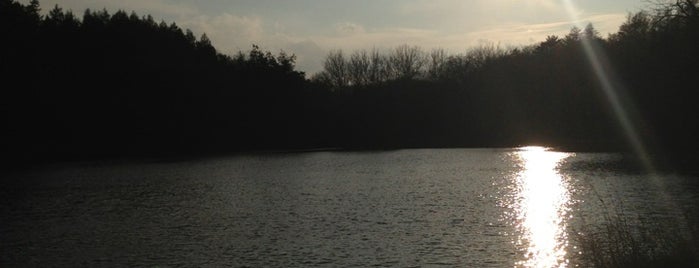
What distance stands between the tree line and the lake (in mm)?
12760

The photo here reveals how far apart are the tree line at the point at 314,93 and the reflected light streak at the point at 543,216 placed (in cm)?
1175

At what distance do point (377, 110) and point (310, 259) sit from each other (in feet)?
302

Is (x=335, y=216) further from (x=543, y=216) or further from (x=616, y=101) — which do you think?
(x=616, y=101)

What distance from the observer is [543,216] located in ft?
74.5

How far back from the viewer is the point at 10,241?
20375mm

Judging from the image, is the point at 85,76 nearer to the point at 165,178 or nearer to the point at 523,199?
the point at 165,178

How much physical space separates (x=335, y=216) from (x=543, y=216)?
6998mm

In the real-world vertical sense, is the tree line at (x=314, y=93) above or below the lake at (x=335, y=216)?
above

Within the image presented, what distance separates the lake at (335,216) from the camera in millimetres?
17125

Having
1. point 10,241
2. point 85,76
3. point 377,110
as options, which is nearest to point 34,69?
point 85,76

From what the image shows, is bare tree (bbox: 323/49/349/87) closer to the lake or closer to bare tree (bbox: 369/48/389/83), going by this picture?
bare tree (bbox: 369/48/389/83)

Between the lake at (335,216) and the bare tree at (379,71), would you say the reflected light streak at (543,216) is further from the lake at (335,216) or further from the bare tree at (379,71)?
the bare tree at (379,71)

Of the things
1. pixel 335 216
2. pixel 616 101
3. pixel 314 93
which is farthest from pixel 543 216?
pixel 314 93

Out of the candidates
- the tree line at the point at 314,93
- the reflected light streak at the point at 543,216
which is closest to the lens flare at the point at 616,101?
the tree line at the point at 314,93
